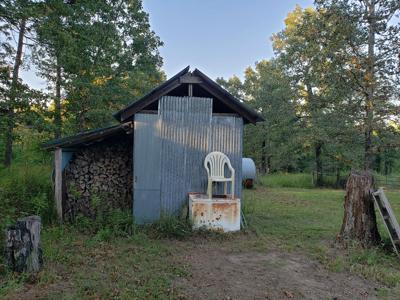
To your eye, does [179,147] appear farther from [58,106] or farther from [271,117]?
[271,117]

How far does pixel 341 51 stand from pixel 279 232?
836 cm

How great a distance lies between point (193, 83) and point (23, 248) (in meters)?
4.74

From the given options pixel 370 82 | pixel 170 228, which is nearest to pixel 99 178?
pixel 170 228

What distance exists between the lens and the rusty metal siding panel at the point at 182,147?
718 centimetres

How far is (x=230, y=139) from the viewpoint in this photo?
7.52 metres

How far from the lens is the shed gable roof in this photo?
23.1ft

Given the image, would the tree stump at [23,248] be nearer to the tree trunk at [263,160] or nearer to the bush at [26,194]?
the bush at [26,194]

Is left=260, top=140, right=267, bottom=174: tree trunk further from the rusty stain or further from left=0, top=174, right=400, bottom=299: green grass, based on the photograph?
the rusty stain

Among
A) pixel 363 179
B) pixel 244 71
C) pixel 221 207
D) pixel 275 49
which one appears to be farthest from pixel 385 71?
pixel 244 71

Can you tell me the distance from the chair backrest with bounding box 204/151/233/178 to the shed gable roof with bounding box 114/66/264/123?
1.15 meters

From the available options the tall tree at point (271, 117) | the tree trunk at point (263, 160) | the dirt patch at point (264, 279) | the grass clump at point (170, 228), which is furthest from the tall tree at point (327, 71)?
the tree trunk at point (263, 160)

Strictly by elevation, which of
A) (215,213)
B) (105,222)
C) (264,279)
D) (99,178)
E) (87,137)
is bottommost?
(264,279)

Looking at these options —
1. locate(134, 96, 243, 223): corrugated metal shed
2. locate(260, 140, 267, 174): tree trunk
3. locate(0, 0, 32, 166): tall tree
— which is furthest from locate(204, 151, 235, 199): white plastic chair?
locate(260, 140, 267, 174): tree trunk

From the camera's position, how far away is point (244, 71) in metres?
29.7
